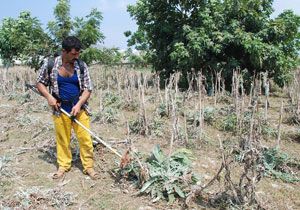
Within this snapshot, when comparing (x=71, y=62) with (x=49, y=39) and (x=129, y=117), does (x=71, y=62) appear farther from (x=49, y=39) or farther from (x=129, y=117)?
(x=49, y=39)

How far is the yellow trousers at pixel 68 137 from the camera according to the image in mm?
4652

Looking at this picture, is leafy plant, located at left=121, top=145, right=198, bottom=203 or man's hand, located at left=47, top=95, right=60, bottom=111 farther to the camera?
man's hand, located at left=47, top=95, right=60, bottom=111

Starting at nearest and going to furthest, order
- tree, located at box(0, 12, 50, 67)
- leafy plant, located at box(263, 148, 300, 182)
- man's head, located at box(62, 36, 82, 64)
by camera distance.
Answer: man's head, located at box(62, 36, 82, 64) < leafy plant, located at box(263, 148, 300, 182) < tree, located at box(0, 12, 50, 67)

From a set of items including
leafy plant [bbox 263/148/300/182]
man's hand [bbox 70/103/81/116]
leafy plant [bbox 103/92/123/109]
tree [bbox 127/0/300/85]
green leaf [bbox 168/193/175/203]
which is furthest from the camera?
tree [bbox 127/0/300/85]

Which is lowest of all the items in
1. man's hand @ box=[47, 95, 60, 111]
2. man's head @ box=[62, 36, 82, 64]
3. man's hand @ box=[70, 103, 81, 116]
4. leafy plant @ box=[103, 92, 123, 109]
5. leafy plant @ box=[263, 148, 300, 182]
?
leafy plant @ box=[263, 148, 300, 182]

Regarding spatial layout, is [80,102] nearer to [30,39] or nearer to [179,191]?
[179,191]

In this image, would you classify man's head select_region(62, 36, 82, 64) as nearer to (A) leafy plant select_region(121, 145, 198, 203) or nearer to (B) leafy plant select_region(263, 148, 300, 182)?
(A) leafy plant select_region(121, 145, 198, 203)

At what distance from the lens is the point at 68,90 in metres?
4.56

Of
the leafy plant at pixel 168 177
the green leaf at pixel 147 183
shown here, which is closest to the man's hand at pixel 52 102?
the leafy plant at pixel 168 177

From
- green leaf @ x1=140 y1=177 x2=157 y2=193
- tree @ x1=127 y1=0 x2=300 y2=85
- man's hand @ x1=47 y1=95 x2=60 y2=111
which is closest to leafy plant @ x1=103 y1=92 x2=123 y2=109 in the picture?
tree @ x1=127 y1=0 x2=300 y2=85

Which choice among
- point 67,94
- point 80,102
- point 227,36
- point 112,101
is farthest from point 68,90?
point 227,36

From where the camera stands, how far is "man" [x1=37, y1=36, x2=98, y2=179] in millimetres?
4477

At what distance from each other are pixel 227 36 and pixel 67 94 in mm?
6837

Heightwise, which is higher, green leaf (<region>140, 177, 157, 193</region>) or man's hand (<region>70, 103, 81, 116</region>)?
man's hand (<region>70, 103, 81, 116</region>)
